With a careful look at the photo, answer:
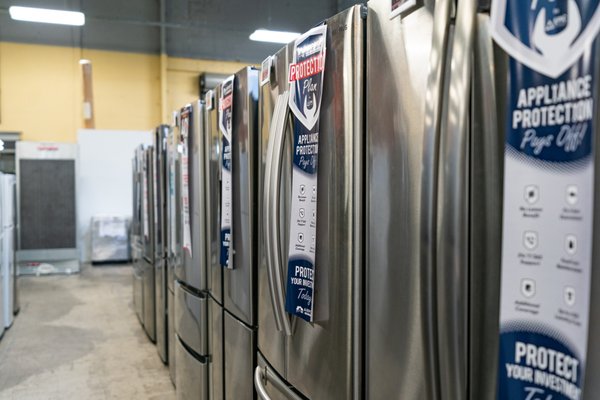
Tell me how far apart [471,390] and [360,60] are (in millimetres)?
717

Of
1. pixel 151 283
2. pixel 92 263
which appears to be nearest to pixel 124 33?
pixel 92 263

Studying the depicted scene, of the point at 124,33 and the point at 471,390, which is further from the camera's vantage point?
the point at 124,33

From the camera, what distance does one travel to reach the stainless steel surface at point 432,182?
2.73 feet

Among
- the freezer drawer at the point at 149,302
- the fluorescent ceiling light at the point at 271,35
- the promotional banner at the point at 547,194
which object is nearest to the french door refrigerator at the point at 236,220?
the promotional banner at the point at 547,194

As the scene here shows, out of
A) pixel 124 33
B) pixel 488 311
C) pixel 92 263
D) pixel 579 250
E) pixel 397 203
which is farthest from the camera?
pixel 124 33

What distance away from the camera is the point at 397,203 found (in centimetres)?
102

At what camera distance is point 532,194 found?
715 millimetres

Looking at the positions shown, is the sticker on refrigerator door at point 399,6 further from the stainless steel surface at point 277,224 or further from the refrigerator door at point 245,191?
the refrigerator door at point 245,191

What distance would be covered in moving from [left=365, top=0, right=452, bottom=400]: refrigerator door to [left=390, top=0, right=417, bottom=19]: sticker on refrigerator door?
0.04ft

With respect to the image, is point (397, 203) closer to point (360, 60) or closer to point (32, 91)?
point (360, 60)

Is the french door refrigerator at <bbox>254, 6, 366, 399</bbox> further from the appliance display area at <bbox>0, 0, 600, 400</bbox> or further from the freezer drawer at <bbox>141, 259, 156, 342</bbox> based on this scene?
the freezer drawer at <bbox>141, 259, 156, 342</bbox>

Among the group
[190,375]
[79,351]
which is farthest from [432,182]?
[79,351]

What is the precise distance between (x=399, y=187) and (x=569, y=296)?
1.31ft

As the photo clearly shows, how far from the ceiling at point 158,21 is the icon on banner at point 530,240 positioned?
855 centimetres
